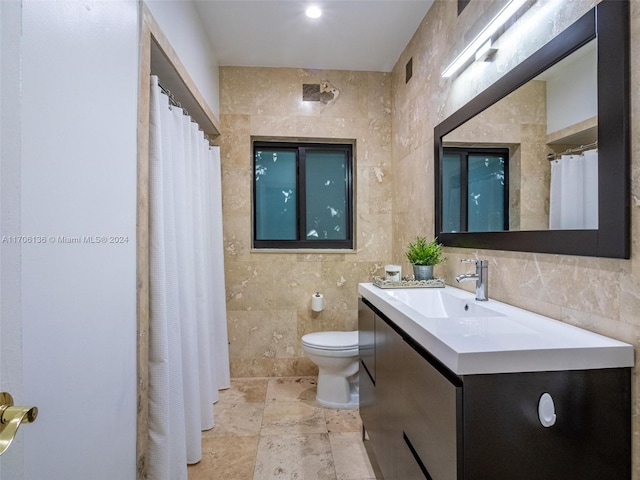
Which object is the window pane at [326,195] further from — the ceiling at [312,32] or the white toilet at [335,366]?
the white toilet at [335,366]

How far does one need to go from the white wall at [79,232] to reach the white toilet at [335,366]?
1279 mm

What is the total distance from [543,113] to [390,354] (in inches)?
41.6

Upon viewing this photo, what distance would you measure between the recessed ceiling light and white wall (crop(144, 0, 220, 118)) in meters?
0.70

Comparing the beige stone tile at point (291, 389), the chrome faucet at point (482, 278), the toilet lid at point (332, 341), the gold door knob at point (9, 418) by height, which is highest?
the chrome faucet at point (482, 278)

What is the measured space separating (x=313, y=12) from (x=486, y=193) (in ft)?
5.22

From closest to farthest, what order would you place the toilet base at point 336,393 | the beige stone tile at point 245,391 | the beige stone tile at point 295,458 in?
the beige stone tile at point 295,458, the toilet base at point 336,393, the beige stone tile at point 245,391

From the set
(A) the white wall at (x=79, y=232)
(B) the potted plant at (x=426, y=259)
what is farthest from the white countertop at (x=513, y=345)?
(A) the white wall at (x=79, y=232)

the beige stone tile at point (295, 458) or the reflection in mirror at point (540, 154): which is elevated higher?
the reflection in mirror at point (540, 154)

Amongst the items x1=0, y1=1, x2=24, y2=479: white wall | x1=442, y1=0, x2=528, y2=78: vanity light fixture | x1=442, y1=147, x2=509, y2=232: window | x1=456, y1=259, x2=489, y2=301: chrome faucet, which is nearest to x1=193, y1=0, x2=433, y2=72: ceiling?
x1=442, y1=0, x2=528, y2=78: vanity light fixture

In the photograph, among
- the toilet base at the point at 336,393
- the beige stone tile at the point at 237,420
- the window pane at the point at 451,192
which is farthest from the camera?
the toilet base at the point at 336,393

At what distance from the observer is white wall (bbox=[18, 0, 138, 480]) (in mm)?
747

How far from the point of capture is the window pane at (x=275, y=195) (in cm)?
304

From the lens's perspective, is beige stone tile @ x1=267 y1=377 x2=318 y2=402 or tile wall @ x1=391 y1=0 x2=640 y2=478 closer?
tile wall @ x1=391 y1=0 x2=640 y2=478

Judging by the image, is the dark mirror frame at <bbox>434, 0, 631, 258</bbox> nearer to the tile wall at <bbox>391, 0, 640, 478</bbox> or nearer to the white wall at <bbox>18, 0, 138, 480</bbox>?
the tile wall at <bbox>391, 0, 640, 478</bbox>
